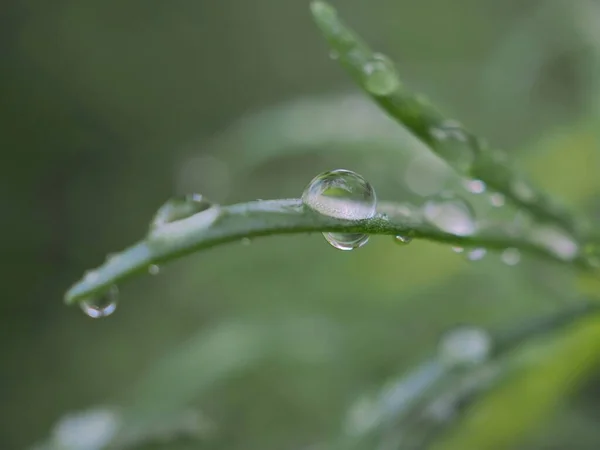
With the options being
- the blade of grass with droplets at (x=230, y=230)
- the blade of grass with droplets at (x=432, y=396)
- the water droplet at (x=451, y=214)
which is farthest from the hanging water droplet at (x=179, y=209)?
the blade of grass with droplets at (x=432, y=396)

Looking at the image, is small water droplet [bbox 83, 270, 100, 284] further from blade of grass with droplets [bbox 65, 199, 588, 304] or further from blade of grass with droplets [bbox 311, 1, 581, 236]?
blade of grass with droplets [bbox 311, 1, 581, 236]

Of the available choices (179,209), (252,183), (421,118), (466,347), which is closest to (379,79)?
(421,118)

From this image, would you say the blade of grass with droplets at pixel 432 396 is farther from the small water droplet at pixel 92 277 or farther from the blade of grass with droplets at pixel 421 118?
the small water droplet at pixel 92 277

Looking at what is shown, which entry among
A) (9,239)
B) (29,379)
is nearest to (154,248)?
(29,379)

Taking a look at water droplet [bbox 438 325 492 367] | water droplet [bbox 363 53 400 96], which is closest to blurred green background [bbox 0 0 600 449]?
water droplet [bbox 438 325 492 367]

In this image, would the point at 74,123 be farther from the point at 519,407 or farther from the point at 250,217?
the point at 250,217

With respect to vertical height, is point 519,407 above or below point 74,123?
below
